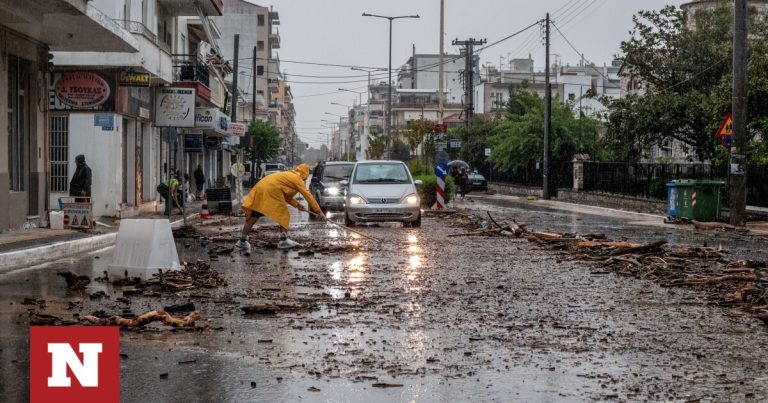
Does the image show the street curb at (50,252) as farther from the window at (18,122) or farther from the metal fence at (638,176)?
the metal fence at (638,176)

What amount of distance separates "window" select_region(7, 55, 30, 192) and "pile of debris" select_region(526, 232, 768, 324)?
1144cm

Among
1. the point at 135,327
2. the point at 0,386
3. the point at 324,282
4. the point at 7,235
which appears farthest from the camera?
the point at 7,235

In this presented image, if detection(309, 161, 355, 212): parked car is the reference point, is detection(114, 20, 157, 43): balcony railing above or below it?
above

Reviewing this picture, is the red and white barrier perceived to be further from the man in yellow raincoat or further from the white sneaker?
the white sneaker

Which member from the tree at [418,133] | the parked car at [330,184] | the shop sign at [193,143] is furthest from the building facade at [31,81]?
the tree at [418,133]

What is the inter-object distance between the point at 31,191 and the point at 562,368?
1782 centimetres

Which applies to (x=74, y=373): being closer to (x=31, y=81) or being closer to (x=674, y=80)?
(x=31, y=81)

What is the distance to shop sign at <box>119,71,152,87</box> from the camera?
28.8 metres

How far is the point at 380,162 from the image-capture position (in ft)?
88.1

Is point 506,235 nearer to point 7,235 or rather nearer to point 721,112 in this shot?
point 7,235

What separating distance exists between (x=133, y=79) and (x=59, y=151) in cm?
318

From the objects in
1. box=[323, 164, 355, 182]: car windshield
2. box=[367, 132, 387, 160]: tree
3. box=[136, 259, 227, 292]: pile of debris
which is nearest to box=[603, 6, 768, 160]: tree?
box=[323, 164, 355, 182]: car windshield

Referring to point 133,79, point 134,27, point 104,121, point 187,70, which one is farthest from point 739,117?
point 187,70

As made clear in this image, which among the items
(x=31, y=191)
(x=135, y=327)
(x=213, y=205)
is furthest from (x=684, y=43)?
(x=135, y=327)
